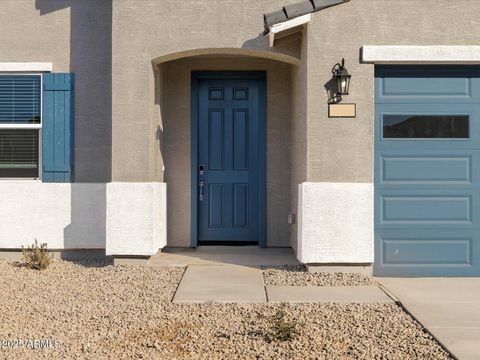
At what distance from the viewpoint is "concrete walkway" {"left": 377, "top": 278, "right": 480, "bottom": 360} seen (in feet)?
15.0

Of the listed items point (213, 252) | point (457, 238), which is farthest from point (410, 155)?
point (213, 252)

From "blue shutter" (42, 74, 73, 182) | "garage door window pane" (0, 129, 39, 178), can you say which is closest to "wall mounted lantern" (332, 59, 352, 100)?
"blue shutter" (42, 74, 73, 182)

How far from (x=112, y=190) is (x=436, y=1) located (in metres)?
4.62

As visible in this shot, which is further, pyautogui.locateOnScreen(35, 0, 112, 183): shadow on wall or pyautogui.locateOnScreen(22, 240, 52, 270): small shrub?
pyautogui.locateOnScreen(35, 0, 112, 183): shadow on wall

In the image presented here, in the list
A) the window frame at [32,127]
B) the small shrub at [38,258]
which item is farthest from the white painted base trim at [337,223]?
the window frame at [32,127]

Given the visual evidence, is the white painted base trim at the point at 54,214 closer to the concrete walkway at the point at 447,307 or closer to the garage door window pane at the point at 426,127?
the garage door window pane at the point at 426,127

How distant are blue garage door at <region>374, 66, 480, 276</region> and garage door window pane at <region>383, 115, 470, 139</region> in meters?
0.01

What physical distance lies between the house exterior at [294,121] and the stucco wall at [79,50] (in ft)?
0.06

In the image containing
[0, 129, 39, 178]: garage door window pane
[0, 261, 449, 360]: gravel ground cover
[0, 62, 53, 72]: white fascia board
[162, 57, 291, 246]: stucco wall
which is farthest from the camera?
[162, 57, 291, 246]: stucco wall

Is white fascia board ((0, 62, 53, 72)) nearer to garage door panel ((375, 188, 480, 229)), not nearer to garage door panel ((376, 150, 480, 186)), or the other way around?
Answer: garage door panel ((376, 150, 480, 186))

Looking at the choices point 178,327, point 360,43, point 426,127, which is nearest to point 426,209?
point 426,127

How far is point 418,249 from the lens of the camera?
23.5 feet

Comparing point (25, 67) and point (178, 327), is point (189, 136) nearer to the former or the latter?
point (25, 67)
